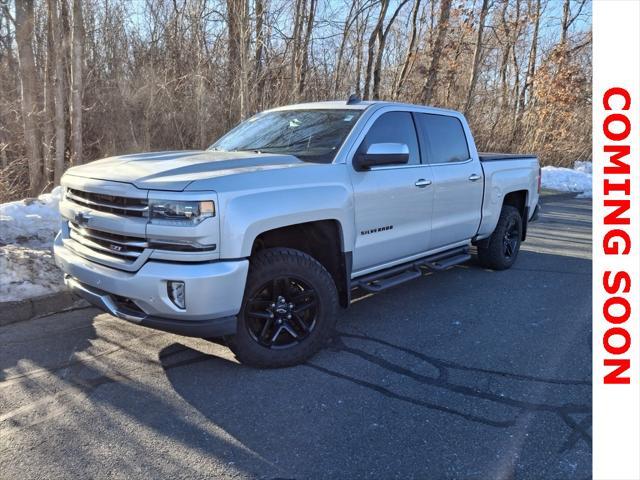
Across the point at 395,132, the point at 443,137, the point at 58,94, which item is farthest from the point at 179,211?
the point at 58,94

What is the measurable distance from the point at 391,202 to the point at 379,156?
0.54 metres

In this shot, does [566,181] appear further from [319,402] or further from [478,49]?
[319,402]

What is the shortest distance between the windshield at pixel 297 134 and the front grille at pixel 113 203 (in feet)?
4.75

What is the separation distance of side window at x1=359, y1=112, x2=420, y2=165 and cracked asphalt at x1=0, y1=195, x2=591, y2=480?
1658 mm

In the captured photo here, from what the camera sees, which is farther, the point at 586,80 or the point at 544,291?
the point at 586,80

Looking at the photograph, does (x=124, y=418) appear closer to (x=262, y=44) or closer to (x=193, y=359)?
(x=193, y=359)

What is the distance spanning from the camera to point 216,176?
132 inches

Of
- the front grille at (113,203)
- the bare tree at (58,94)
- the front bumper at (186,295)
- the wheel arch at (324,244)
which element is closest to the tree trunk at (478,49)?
the bare tree at (58,94)

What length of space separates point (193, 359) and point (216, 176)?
1.51 metres

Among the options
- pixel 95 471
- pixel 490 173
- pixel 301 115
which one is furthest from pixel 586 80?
pixel 95 471

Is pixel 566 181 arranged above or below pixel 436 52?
below

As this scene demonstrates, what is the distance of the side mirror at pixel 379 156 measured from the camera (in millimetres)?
4113

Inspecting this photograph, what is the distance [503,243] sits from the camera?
21.9 ft

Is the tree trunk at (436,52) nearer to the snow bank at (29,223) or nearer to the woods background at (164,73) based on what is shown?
the woods background at (164,73)
